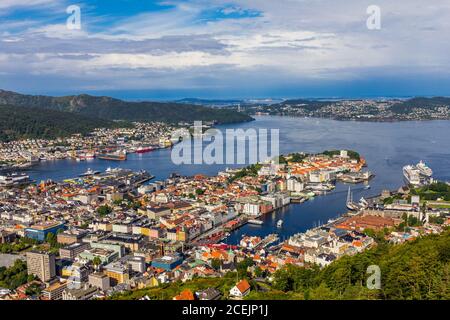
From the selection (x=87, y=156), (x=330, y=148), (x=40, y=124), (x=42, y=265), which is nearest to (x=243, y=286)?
(x=42, y=265)

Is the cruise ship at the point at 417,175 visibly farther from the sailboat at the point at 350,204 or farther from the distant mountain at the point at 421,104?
the distant mountain at the point at 421,104

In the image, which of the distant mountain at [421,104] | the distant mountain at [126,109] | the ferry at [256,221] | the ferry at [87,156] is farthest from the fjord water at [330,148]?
the distant mountain at [421,104]

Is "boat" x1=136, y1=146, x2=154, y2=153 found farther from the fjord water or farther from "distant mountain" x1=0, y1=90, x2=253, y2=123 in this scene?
"distant mountain" x1=0, y1=90, x2=253, y2=123

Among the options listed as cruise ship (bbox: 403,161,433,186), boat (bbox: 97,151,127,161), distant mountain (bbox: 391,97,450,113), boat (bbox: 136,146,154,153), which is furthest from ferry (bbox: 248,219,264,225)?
distant mountain (bbox: 391,97,450,113)

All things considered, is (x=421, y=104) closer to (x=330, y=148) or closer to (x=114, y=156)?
(x=330, y=148)

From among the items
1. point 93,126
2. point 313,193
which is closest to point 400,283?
point 313,193
